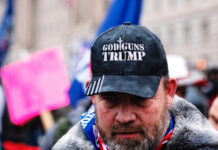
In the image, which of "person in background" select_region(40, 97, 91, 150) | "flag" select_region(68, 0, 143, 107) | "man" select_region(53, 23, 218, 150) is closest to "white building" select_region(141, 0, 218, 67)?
"flag" select_region(68, 0, 143, 107)

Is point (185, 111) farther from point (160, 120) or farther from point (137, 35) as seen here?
point (137, 35)

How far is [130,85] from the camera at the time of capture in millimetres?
1626

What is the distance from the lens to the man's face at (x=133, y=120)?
5.33 feet

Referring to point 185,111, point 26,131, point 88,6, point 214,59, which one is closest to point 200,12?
point 214,59

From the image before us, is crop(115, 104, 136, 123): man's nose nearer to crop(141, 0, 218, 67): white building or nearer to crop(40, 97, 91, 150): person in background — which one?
crop(40, 97, 91, 150): person in background

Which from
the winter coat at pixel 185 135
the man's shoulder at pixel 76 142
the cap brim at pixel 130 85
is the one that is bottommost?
the man's shoulder at pixel 76 142

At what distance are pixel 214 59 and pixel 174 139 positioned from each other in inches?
868

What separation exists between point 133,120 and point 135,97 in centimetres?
12

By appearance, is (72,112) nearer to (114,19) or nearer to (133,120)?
(114,19)

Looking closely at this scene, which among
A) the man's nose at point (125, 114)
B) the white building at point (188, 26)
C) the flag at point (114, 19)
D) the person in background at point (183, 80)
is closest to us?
the man's nose at point (125, 114)

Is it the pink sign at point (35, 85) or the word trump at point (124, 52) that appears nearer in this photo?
the word trump at point (124, 52)

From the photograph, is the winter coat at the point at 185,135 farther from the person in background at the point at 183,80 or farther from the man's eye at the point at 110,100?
Result: the person in background at the point at 183,80

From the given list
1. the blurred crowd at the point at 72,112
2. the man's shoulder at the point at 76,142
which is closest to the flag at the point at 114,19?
the blurred crowd at the point at 72,112

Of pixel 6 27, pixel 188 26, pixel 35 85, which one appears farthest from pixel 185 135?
pixel 188 26
